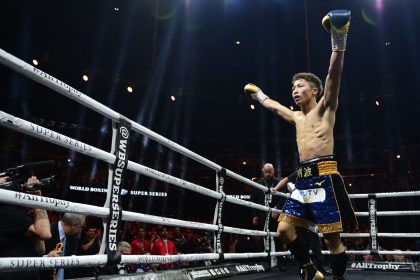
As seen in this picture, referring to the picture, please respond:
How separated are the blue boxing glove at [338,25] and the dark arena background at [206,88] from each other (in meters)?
9.49

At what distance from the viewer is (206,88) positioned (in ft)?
60.6

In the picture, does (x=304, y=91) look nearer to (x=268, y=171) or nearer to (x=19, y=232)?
(x=19, y=232)

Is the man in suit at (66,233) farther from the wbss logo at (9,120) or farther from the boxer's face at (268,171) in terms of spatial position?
the boxer's face at (268,171)

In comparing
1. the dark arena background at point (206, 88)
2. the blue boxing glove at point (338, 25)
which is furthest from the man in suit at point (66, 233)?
the dark arena background at point (206, 88)

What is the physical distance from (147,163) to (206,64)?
17.8ft

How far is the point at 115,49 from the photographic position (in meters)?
15.5

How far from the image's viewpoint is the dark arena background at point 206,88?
12828 millimetres

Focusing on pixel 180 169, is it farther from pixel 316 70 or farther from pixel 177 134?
pixel 316 70

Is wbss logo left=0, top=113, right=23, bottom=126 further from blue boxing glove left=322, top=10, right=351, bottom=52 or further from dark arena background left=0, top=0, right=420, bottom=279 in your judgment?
dark arena background left=0, top=0, right=420, bottom=279

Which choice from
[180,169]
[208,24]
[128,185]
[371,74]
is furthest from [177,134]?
[371,74]

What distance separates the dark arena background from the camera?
12828mm

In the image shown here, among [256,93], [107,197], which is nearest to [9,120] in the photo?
[107,197]

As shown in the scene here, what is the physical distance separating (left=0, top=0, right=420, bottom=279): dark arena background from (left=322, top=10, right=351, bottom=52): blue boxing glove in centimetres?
949

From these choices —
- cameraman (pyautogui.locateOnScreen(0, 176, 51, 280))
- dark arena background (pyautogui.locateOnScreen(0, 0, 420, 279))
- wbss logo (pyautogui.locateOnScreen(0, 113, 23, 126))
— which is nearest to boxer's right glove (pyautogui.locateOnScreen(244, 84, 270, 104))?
cameraman (pyautogui.locateOnScreen(0, 176, 51, 280))
